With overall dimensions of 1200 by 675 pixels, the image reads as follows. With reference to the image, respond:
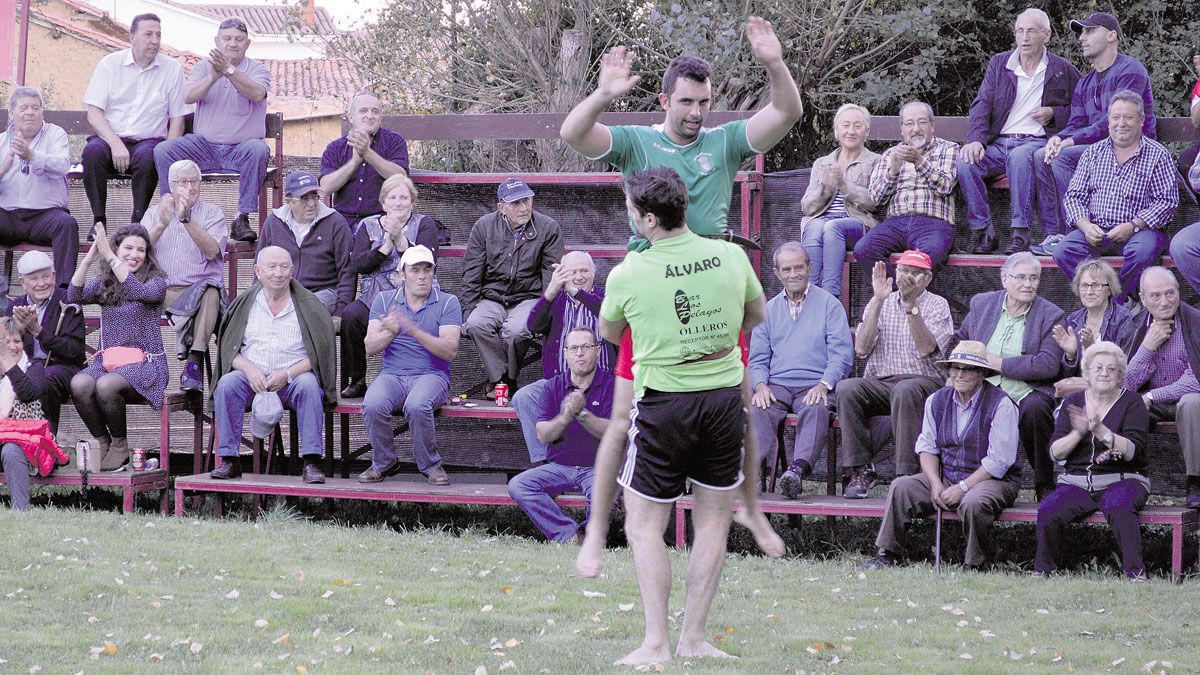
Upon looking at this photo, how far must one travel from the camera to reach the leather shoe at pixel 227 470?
926 cm

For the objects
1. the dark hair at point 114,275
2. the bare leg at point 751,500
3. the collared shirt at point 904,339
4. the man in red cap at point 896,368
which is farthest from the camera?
the dark hair at point 114,275

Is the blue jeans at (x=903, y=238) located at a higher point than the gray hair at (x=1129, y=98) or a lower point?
lower

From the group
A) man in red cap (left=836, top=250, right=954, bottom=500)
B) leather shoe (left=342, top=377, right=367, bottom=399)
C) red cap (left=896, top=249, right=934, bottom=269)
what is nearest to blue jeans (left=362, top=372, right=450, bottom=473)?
leather shoe (left=342, top=377, right=367, bottom=399)

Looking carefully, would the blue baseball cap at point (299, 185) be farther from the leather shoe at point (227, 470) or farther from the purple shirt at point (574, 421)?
the purple shirt at point (574, 421)

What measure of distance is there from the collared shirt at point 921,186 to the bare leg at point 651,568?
16.1 feet

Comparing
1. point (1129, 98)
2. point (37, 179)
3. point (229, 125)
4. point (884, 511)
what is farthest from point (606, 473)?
point (37, 179)

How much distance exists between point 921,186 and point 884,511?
245 centimetres

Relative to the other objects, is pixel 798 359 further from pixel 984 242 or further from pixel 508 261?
pixel 508 261

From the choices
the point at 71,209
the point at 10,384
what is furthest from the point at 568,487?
the point at 71,209

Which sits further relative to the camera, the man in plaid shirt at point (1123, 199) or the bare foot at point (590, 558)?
the man in plaid shirt at point (1123, 199)

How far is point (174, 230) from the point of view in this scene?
10023mm

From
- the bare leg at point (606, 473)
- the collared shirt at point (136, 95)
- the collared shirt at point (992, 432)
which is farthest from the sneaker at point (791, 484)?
the collared shirt at point (136, 95)

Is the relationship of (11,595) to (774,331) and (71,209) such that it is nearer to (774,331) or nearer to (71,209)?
(774,331)

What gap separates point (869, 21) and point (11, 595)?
29.7ft
